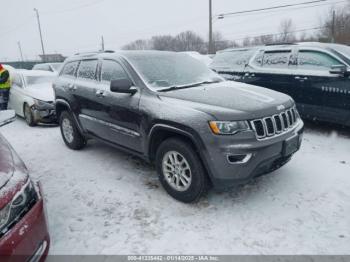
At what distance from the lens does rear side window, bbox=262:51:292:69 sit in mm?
6160

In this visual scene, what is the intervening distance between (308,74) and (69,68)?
4644 mm

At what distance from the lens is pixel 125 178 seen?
13.9 ft

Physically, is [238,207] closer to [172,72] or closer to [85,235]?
[85,235]

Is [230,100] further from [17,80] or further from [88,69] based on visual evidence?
[17,80]

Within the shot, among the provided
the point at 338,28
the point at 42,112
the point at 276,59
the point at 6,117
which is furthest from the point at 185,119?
the point at 338,28

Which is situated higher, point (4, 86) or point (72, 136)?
point (4, 86)

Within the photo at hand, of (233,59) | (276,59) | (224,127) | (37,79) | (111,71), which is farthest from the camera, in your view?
(37,79)

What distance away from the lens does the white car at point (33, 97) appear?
7.48m

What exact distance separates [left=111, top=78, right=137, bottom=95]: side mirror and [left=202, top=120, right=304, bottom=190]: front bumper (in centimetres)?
134

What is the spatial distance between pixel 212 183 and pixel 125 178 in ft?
5.11

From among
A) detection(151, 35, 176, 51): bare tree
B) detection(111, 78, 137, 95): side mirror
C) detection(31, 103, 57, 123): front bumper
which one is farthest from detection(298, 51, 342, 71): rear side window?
detection(151, 35, 176, 51): bare tree

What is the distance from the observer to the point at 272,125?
10.4 feet

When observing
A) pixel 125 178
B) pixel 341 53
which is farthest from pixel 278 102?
pixel 341 53

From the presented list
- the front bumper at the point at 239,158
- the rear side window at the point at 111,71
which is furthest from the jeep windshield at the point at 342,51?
the rear side window at the point at 111,71
